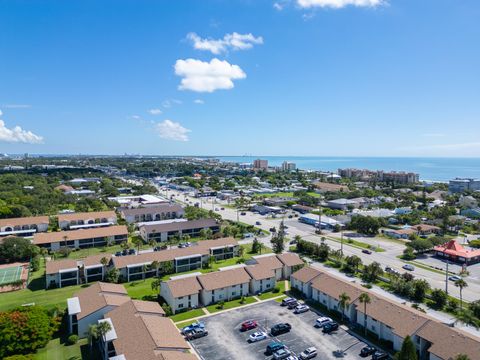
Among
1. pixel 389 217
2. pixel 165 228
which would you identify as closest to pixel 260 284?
pixel 165 228

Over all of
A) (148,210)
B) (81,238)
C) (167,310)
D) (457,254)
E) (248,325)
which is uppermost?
(148,210)

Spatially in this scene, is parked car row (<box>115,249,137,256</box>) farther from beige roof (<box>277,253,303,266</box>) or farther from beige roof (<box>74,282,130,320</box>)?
beige roof (<box>277,253,303,266</box>)

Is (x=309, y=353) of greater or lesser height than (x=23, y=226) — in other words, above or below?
below

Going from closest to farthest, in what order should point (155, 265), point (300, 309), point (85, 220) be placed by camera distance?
point (300, 309), point (155, 265), point (85, 220)

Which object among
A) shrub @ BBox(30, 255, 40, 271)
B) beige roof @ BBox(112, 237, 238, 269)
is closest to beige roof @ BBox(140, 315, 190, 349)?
beige roof @ BBox(112, 237, 238, 269)

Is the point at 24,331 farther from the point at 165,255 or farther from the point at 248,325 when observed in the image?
the point at 165,255

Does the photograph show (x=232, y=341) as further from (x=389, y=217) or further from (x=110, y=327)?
(x=389, y=217)

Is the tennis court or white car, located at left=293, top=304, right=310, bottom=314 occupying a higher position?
white car, located at left=293, top=304, right=310, bottom=314

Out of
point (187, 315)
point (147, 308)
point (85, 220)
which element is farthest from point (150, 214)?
point (147, 308)
